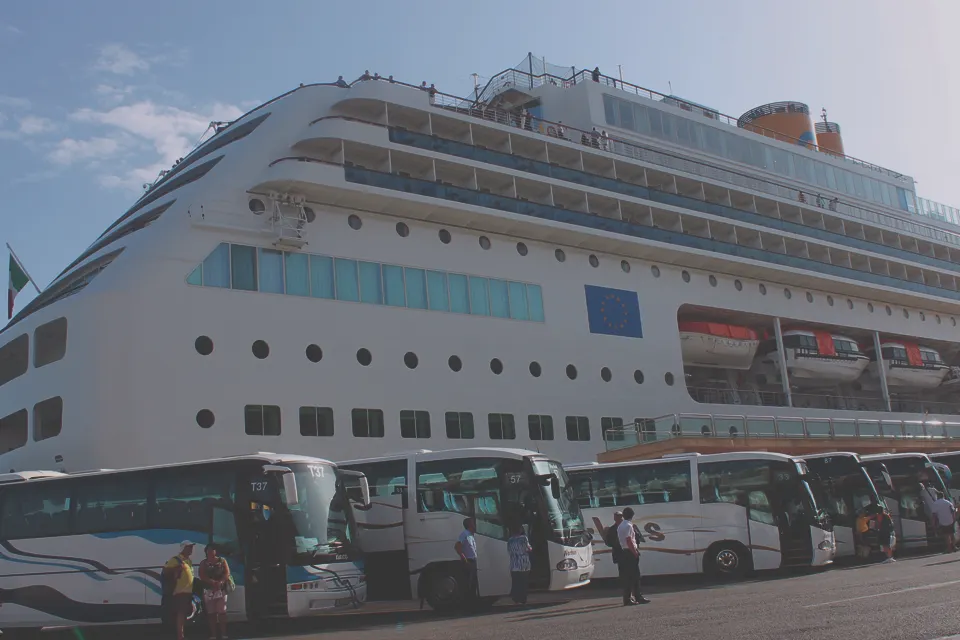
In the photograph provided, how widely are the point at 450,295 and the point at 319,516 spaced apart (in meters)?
10.3

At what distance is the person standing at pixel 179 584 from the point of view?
37.4 ft

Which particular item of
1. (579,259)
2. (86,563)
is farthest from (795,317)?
(86,563)

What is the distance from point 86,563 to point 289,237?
913 centimetres

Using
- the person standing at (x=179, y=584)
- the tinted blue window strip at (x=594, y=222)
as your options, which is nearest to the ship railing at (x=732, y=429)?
the tinted blue window strip at (x=594, y=222)

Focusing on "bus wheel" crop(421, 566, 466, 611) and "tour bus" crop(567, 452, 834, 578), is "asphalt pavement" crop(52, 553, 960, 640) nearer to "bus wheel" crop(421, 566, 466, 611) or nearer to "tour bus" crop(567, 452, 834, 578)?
"bus wheel" crop(421, 566, 466, 611)

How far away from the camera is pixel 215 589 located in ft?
38.1

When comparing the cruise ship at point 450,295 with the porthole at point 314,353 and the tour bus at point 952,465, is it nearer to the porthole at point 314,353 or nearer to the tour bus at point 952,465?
the porthole at point 314,353

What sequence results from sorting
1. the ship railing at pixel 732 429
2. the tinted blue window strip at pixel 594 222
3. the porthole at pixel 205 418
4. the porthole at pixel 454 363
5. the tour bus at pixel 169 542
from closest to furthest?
the tour bus at pixel 169 542, the porthole at pixel 205 418, the tinted blue window strip at pixel 594 222, the porthole at pixel 454 363, the ship railing at pixel 732 429

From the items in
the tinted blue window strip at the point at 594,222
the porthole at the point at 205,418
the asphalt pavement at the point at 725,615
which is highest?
the tinted blue window strip at the point at 594,222

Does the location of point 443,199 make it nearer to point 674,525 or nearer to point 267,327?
point 267,327

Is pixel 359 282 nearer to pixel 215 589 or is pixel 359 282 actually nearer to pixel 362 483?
pixel 362 483

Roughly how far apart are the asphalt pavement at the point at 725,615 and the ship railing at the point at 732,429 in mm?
6532

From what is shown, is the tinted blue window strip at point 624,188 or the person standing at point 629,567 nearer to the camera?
the person standing at point 629,567

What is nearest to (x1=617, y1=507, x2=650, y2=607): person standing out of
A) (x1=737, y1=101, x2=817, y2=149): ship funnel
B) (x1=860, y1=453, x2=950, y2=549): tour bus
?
(x1=860, y1=453, x2=950, y2=549): tour bus
